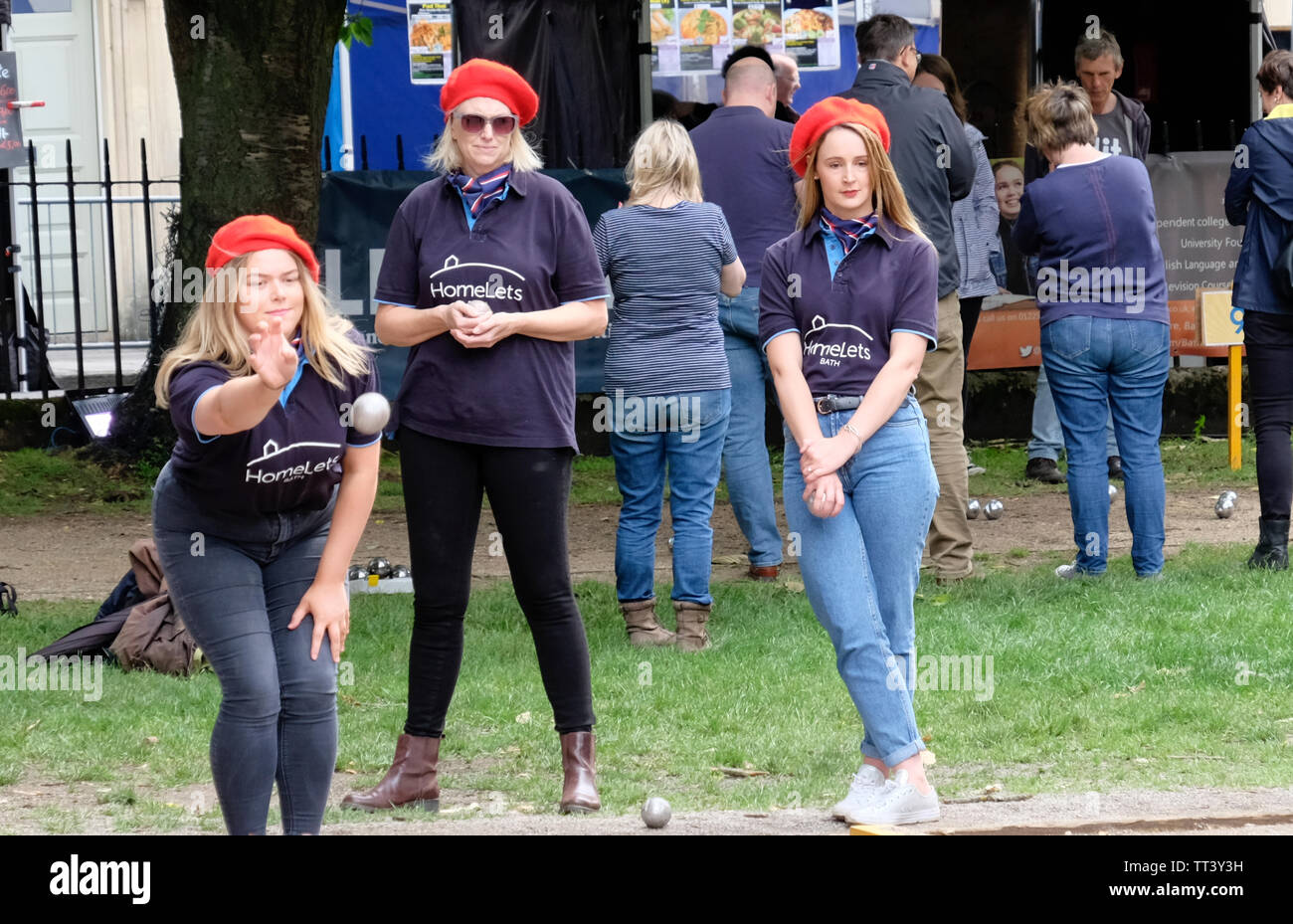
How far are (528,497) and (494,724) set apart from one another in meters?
1.48

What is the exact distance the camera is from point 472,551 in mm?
4992

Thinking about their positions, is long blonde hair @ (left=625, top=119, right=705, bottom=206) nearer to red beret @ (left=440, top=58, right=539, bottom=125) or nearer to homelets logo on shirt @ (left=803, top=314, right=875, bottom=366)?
red beret @ (left=440, top=58, right=539, bottom=125)

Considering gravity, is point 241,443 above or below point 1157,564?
above

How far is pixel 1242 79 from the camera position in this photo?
1328cm

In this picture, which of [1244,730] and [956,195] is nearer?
[1244,730]

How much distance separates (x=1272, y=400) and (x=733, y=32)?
5.50m

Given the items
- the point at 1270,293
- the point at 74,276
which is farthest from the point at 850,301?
the point at 74,276

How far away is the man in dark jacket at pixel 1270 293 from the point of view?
7918mm

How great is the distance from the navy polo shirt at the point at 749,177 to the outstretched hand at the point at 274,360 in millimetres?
4477

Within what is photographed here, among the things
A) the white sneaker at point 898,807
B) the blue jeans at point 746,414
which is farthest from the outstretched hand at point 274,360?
the blue jeans at point 746,414

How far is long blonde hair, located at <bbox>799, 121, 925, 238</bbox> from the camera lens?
4797mm

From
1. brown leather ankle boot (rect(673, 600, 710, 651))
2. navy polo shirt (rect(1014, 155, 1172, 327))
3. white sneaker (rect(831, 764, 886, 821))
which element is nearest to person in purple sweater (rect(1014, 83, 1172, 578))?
navy polo shirt (rect(1014, 155, 1172, 327))
